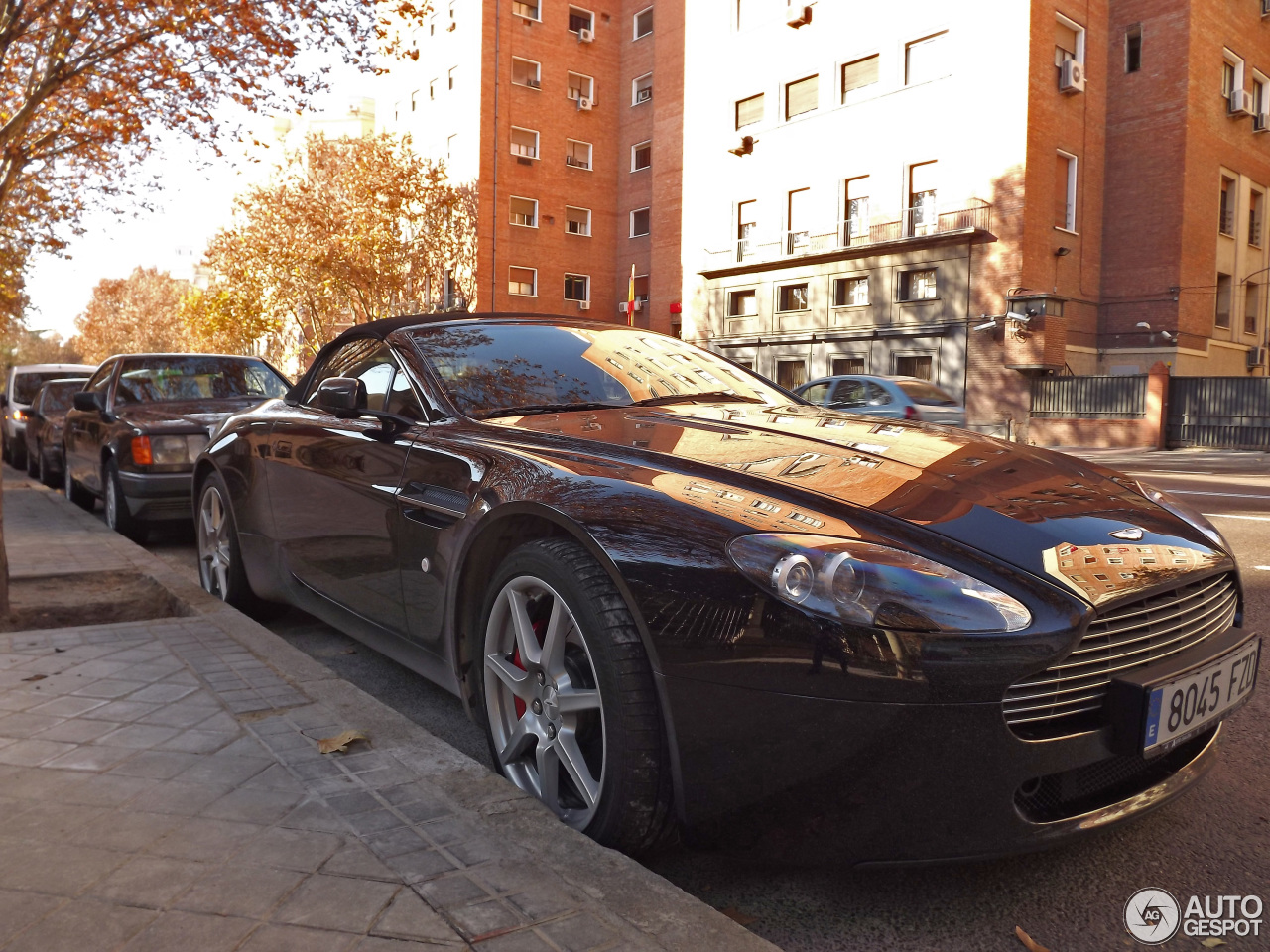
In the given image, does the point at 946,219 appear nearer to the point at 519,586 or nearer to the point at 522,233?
the point at 522,233

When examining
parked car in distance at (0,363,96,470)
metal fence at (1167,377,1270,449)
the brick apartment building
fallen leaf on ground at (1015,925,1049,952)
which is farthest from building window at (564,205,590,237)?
fallen leaf on ground at (1015,925,1049,952)

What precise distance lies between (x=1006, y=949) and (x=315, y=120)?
257 feet

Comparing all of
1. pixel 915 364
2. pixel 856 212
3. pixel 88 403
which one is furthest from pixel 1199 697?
pixel 856 212

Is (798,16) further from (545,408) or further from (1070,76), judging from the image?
(545,408)

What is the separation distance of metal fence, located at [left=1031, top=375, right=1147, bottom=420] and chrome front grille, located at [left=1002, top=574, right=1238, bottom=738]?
2418cm

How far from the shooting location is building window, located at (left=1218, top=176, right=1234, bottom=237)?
29.8 metres

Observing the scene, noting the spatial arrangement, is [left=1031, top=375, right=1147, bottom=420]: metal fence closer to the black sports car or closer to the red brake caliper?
the black sports car

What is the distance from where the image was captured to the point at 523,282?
39.6 metres

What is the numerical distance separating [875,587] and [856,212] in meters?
28.9

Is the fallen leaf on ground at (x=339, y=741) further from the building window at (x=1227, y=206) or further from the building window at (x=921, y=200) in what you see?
the building window at (x=1227, y=206)

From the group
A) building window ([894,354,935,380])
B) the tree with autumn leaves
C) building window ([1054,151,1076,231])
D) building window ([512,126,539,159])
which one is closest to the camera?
building window ([1054,151,1076,231])

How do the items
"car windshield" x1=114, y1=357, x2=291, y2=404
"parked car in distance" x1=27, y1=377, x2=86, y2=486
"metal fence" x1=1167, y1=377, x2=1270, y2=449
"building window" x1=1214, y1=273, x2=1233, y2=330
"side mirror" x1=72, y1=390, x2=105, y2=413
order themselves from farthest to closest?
"building window" x1=1214, y1=273, x2=1233, y2=330 → "metal fence" x1=1167, y1=377, x2=1270, y2=449 → "parked car in distance" x1=27, y1=377, x2=86, y2=486 → "car windshield" x1=114, y1=357, x2=291, y2=404 → "side mirror" x1=72, y1=390, x2=105, y2=413

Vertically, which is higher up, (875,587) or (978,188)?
(978,188)

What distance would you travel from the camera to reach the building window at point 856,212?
2859 centimetres
